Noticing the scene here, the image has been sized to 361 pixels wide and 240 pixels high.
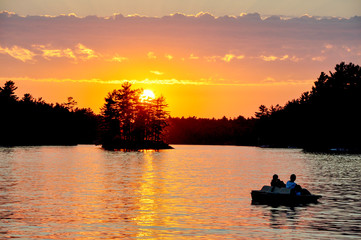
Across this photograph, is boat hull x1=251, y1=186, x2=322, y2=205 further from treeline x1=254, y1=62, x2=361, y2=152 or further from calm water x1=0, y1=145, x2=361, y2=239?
treeline x1=254, y1=62, x2=361, y2=152

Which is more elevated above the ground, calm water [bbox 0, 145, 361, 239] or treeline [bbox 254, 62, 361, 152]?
treeline [bbox 254, 62, 361, 152]

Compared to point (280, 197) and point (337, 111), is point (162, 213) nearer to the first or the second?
point (280, 197)

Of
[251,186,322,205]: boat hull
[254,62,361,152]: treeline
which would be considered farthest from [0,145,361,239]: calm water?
[254,62,361,152]: treeline

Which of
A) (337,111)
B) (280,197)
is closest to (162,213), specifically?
(280,197)

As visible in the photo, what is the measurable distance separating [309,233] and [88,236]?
36.6 ft

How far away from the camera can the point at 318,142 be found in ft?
646

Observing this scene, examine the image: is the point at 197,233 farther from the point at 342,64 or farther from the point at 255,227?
the point at 342,64

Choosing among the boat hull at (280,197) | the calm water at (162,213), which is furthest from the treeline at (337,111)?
the boat hull at (280,197)

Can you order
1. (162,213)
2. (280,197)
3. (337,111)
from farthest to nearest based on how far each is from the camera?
(337,111) < (280,197) < (162,213)

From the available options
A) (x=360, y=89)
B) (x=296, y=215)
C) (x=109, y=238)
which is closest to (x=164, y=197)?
(x=296, y=215)

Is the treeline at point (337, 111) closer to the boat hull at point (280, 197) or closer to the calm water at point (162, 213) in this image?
the calm water at point (162, 213)

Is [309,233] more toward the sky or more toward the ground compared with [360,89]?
more toward the ground

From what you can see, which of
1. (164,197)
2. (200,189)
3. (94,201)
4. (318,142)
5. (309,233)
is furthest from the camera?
(318,142)

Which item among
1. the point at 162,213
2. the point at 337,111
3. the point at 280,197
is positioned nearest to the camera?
the point at 162,213
